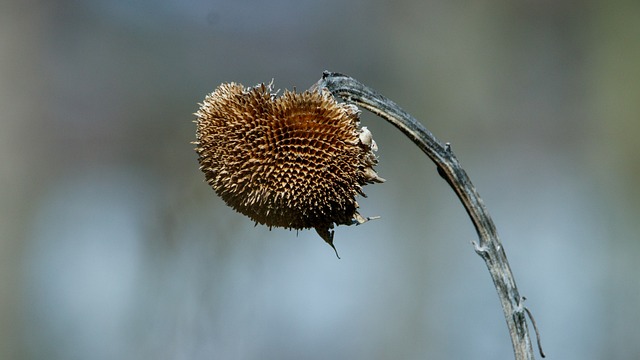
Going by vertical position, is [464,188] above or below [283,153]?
above

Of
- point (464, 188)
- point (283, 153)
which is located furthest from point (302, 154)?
point (464, 188)

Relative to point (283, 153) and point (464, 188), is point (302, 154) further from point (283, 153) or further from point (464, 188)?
point (464, 188)

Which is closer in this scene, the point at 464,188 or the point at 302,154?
the point at 302,154

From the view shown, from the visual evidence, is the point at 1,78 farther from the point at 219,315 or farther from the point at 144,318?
the point at 219,315
